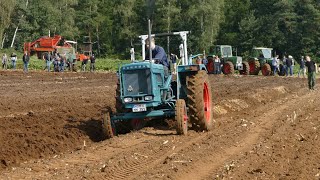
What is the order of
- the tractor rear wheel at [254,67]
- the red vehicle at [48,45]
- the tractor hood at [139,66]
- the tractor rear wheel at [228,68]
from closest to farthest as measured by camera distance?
1. the tractor hood at [139,66]
2. the tractor rear wheel at [228,68]
3. the tractor rear wheel at [254,67]
4. the red vehicle at [48,45]

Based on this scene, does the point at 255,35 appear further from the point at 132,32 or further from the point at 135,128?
the point at 135,128

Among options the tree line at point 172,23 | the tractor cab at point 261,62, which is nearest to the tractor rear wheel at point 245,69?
the tractor cab at point 261,62

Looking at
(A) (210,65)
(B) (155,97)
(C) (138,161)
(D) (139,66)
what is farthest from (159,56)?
(A) (210,65)

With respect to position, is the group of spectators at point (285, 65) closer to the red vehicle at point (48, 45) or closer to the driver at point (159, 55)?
the red vehicle at point (48, 45)

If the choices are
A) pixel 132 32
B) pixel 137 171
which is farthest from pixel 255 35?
pixel 137 171

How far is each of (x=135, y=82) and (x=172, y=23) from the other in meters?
51.9

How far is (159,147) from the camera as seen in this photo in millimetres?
8242

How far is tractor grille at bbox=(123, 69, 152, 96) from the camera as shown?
9867mm

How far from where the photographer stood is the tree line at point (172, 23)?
6150 cm

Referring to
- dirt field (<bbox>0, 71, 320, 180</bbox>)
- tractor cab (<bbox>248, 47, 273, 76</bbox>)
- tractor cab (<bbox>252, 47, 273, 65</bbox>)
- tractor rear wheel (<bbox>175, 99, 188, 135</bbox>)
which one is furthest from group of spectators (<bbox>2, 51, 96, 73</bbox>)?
tractor rear wheel (<bbox>175, 99, 188, 135</bbox>)

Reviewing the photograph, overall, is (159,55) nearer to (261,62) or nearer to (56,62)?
(261,62)

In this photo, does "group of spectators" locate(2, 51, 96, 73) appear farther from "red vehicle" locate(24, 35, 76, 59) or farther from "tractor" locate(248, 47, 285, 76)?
"tractor" locate(248, 47, 285, 76)

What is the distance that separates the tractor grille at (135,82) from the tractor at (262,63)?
1099 inches

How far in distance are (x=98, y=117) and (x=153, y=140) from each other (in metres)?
3.76
